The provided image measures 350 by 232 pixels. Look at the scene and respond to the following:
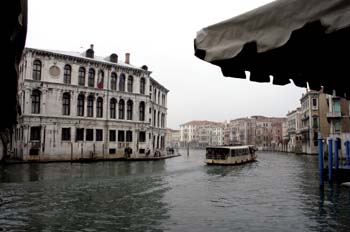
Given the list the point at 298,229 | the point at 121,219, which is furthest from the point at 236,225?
the point at 121,219

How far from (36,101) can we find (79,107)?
470 cm

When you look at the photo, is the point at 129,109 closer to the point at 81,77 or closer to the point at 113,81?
the point at 113,81

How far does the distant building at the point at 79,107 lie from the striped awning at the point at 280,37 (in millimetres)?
34615

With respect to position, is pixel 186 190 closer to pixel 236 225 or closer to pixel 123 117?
pixel 236 225

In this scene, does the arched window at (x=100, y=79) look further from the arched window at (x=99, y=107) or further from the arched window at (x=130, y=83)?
the arched window at (x=130, y=83)

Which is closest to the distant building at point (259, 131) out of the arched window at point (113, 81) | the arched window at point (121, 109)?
the arched window at point (121, 109)

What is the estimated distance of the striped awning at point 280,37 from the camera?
2.18 metres

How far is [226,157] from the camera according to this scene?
3453 centimetres

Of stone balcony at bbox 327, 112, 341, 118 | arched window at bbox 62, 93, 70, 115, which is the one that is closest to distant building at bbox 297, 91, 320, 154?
stone balcony at bbox 327, 112, 341, 118

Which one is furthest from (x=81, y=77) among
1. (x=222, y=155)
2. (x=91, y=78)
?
(x=222, y=155)

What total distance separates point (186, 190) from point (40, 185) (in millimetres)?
7204

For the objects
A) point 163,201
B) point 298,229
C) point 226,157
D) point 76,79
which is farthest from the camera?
point 76,79

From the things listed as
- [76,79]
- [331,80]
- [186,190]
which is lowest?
[186,190]

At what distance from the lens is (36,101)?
3575cm
